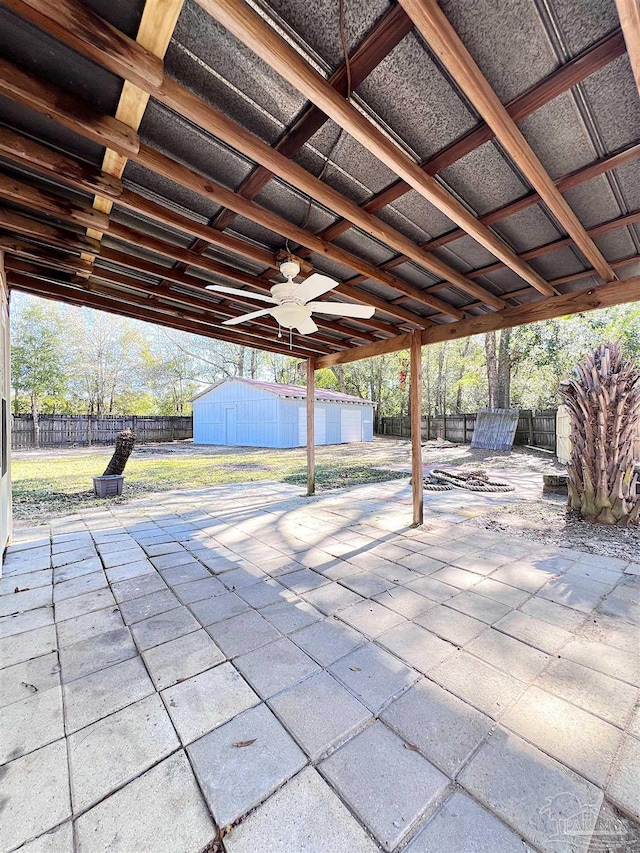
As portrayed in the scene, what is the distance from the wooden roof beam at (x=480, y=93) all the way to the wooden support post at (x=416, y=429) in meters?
2.11

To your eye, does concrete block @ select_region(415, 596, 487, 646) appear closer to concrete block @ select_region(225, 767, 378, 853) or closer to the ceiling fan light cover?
concrete block @ select_region(225, 767, 378, 853)

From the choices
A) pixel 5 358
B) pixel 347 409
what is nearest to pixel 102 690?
pixel 5 358

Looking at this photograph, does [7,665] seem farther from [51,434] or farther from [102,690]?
[51,434]

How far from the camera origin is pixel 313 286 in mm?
2471

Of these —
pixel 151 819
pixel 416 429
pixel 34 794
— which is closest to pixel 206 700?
pixel 151 819

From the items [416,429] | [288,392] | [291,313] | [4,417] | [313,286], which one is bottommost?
[416,429]

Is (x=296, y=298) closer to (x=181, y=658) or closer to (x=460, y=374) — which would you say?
(x=181, y=658)

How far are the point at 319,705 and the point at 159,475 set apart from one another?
720 centimetres

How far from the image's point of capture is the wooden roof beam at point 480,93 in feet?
3.59

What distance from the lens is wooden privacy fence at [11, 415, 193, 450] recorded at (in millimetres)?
14453

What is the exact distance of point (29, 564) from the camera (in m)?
2.92

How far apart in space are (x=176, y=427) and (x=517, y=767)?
19.8 meters

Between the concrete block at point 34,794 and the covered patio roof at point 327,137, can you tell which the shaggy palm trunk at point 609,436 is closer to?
the covered patio roof at point 327,137

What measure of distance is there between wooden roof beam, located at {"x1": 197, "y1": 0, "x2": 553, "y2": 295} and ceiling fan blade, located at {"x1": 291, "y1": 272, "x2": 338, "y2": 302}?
0.78m
